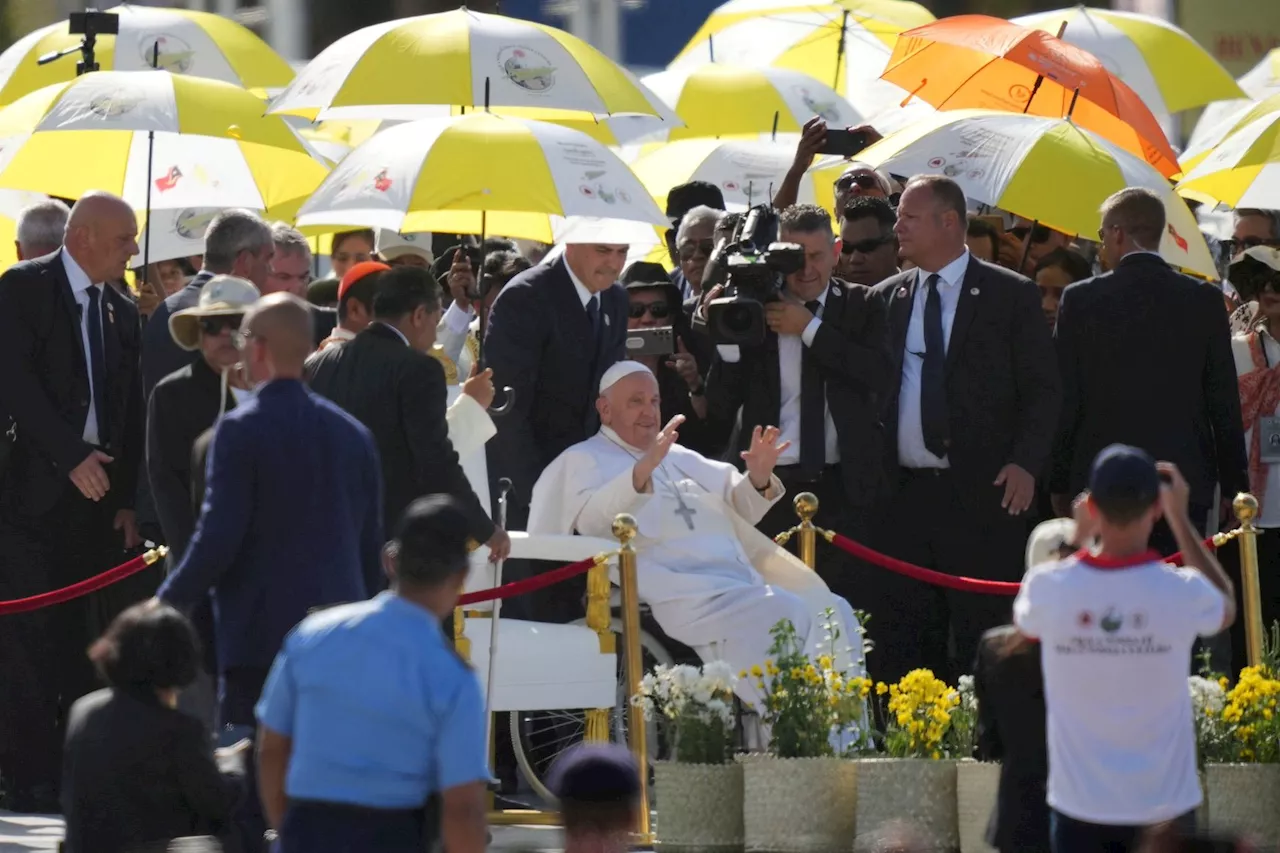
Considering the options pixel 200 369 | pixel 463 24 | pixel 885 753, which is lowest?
pixel 885 753

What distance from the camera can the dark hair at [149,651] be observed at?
7.03 metres

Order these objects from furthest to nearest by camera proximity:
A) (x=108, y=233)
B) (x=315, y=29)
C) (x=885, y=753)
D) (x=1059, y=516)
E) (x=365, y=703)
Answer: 1. (x=315, y=29)
2. (x=1059, y=516)
3. (x=108, y=233)
4. (x=885, y=753)
5. (x=365, y=703)

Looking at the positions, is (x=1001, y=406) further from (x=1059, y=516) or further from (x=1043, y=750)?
(x=1043, y=750)

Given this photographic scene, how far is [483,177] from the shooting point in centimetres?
1092

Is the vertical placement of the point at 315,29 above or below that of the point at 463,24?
above

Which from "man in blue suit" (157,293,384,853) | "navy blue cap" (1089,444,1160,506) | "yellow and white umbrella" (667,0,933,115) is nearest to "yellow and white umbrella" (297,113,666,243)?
"man in blue suit" (157,293,384,853)

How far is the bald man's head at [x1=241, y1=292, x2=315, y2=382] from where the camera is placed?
25.9 ft

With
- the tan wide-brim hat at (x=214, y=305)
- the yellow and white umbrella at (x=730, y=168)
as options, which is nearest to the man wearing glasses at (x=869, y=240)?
the yellow and white umbrella at (x=730, y=168)

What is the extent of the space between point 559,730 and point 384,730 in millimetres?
4879

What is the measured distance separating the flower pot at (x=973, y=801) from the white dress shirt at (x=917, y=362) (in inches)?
79.6

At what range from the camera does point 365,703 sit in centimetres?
602

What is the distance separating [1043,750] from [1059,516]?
4082 millimetres

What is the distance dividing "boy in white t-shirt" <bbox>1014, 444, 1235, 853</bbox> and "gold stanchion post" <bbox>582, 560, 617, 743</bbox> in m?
3.33

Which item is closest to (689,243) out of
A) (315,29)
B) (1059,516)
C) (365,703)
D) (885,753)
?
(1059,516)
